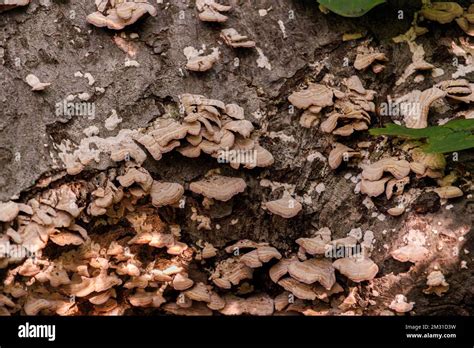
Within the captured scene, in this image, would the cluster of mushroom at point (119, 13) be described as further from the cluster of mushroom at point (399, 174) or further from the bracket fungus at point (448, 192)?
the bracket fungus at point (448, 192)

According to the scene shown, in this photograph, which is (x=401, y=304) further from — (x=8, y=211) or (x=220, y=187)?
(x=8, y=211)

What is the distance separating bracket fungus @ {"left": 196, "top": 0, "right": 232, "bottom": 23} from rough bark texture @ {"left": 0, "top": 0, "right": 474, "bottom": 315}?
89 mm

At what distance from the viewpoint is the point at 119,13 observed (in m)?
5.80

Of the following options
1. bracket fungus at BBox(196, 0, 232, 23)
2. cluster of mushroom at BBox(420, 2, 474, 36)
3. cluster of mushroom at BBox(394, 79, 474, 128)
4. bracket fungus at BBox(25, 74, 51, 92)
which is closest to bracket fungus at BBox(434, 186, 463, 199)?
cluster of mushroom at BBox(394, 79, 474, 128)

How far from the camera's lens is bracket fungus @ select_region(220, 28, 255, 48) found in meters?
6.05

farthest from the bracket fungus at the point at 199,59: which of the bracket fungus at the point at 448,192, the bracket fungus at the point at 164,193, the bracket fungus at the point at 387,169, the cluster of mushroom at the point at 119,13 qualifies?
the bracket fungus at the point at 448,192

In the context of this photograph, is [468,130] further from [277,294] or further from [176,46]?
[176,46]

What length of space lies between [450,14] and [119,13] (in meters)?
3.08

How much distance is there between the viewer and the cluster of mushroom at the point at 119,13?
19.1 feet

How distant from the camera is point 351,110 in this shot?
599 cm

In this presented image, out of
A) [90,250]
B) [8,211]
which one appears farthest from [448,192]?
[8,211]

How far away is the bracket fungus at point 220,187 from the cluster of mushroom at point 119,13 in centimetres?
156

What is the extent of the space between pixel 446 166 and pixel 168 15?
113 inches

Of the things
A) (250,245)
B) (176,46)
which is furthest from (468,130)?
(176,46)
